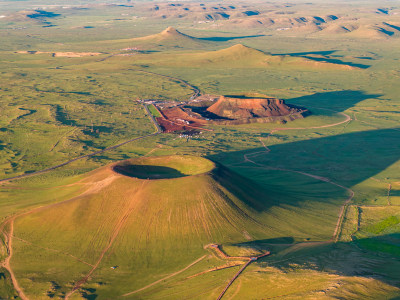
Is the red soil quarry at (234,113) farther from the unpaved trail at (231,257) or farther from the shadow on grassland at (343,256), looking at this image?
the unpaved trail at (231,257)

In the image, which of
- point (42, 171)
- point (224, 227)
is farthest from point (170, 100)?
point (224, 227)

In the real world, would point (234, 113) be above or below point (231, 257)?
above

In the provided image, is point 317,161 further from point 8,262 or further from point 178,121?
point 8,262

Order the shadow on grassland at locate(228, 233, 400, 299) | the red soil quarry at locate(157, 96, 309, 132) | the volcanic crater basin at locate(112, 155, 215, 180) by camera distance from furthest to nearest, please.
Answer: the red soil quarry at locate(157, 96, 309, 132)
the volcanic crater basin at locate(112, 155, 215, 180)
the shadow on grassland at locate(228, 233, 400, 299)

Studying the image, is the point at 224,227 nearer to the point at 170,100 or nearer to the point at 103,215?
the point at 103,215

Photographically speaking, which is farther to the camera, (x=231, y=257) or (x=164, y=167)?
(x=164, y=167)

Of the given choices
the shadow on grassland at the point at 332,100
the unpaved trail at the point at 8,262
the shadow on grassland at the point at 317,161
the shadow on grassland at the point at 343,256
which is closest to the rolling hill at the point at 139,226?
the unpaved trail at the point at 8,262

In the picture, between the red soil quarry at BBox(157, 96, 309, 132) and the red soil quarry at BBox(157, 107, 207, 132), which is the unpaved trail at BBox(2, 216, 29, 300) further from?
the red soil quarry at BBox(157, 96, 309, 132)

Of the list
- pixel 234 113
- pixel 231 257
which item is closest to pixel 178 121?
pixel 234 113

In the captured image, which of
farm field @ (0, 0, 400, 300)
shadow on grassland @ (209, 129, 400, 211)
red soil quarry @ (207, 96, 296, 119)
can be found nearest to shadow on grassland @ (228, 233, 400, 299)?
farm field @ (0, 0, 400, 300)
